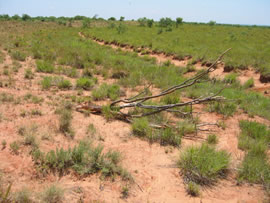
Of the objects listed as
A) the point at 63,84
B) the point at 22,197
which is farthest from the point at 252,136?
the point at 63,84

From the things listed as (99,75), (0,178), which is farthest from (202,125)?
(99,75)

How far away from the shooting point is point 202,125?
176 inches

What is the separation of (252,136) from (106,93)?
3.90 metres

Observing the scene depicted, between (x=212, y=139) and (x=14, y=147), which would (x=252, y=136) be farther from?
(x=14, y=147)

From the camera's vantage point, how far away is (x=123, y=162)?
338 centimetres

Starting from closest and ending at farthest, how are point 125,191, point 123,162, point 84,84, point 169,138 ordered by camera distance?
point 125,191
point 123,162
point 169,138
point 84,84

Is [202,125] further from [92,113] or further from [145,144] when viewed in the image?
[92,113]

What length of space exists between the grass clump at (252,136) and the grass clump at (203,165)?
80cm

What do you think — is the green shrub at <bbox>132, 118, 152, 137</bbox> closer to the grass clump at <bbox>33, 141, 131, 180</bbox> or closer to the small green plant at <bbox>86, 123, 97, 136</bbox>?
the small green plant at <bbox>86, 123, 97, 136</bbox>

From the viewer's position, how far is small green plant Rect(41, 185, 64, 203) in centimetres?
241

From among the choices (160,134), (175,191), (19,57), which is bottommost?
(175,191)

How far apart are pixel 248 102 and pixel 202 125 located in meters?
2.55

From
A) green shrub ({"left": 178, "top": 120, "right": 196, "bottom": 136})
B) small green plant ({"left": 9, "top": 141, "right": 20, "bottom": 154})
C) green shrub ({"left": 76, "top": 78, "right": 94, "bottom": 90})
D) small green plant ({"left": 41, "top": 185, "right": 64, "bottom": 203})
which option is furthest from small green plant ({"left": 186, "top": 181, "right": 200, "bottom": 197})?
green shrub ({"left": 76, "top": 78, "right": 94, "bottom": 90})

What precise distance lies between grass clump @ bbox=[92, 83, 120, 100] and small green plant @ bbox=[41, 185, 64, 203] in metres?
3.66
